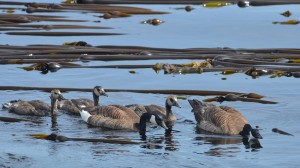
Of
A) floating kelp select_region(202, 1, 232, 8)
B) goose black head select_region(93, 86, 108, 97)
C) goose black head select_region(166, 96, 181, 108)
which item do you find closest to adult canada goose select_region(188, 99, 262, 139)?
goose black head select_region(166, 96, 181, 108)

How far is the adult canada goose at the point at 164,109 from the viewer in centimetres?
1883

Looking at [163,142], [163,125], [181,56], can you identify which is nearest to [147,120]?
[163,125]

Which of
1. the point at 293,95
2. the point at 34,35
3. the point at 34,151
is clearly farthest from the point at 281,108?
the point at 34,35

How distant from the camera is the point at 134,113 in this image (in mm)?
19031

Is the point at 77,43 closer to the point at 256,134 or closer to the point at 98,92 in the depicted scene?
the point at 98,92

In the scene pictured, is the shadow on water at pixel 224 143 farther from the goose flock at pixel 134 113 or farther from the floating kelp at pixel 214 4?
the floating kelp at pixel 214 4

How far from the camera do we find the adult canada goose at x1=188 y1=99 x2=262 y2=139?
18.2 m

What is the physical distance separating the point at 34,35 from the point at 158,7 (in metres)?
8.14

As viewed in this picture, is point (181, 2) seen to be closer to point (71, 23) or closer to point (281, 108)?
point (71, 23)

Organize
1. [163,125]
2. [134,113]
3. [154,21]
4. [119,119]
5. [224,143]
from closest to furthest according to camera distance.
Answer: [224,143]
[163,125]
[119,119]
[134,113]
[154,21]

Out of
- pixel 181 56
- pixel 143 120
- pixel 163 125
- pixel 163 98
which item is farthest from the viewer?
pixel 181 56

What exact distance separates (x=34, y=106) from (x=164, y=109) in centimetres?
243

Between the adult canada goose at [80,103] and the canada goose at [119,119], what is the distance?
0.53 metres

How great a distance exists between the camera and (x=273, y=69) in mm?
23328
